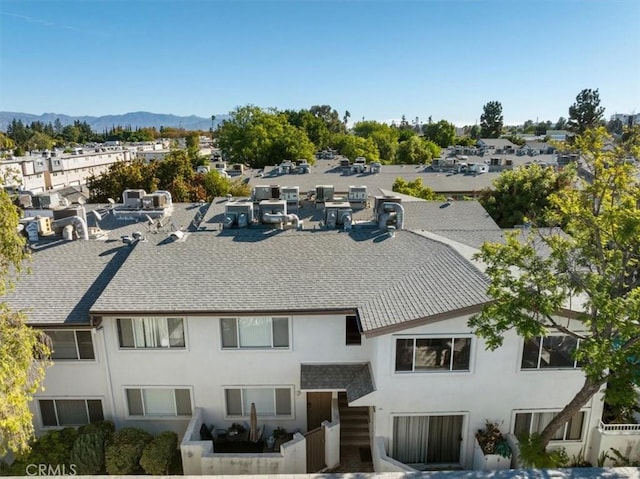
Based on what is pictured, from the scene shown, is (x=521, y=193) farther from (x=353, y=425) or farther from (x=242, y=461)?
(x=242, y=461)

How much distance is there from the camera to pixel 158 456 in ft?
48.0

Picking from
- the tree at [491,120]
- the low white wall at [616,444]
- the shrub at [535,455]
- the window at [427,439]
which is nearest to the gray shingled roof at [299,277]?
the window at [427,439]

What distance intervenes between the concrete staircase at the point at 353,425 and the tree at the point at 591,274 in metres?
6.94

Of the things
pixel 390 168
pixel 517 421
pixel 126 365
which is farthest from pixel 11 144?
pixel 390 168

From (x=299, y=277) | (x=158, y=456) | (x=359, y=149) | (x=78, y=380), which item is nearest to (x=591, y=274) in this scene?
(x=299, y=277)

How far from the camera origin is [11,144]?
10.6 meters

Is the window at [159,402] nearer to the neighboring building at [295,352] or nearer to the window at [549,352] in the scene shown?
the neighboring building at [295,352]

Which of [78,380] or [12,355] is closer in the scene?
[12,355]

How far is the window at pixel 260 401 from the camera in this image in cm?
1627

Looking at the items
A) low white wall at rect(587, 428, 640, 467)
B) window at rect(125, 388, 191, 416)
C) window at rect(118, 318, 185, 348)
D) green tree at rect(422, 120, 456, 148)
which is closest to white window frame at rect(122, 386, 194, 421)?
window at rect(125, 388, 191, 416)

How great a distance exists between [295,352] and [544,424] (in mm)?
9137

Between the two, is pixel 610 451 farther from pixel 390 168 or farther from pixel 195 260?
pixel 390 168

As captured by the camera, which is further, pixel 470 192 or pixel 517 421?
pixel 470 192

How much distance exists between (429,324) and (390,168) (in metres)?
48.4
